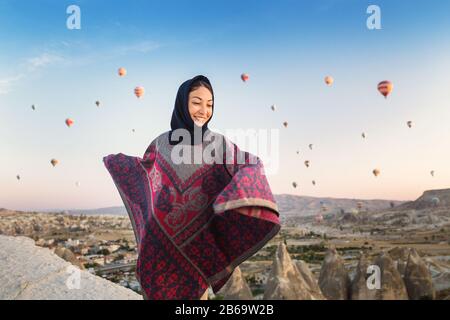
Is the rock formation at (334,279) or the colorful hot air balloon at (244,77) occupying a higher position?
the colorful hot air balloon at (244,77)

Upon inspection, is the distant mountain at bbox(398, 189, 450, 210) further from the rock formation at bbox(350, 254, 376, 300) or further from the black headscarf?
the black headscarf

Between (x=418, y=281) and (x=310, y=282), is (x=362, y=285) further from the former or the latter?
(x=418, y=281)

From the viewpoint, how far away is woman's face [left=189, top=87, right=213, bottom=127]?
405cm

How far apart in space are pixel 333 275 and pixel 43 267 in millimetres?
12900

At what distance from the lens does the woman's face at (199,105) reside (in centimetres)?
405

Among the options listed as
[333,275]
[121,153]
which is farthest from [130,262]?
[121,153]

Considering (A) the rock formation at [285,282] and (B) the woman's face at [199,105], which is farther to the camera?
(A) the rock formation at [285,282]

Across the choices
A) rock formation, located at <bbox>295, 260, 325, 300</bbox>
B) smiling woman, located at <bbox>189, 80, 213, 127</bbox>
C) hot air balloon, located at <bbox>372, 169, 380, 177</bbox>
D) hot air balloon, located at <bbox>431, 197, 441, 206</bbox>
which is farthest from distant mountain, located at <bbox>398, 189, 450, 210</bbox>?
smiling woman, located at <bbox>189, 80, 213, 127</bbox>

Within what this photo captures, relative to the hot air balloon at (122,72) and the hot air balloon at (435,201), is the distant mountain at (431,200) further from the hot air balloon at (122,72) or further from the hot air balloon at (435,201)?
the hot air balloon at (122,72)

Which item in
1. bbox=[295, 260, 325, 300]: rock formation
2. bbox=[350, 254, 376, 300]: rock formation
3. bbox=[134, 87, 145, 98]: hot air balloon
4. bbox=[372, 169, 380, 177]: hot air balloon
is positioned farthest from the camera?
bbox=[372, 169, 380, 177]: hot air balloon

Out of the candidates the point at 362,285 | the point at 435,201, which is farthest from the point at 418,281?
the point at 435,201

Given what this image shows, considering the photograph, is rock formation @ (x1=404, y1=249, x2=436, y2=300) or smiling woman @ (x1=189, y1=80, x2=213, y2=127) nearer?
smiling woman @ (x1=189, y1=80, x2=213, y2=127)

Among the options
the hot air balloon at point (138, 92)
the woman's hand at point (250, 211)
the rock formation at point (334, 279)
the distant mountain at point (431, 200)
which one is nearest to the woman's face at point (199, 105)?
the woman's hand at point (250, 211)

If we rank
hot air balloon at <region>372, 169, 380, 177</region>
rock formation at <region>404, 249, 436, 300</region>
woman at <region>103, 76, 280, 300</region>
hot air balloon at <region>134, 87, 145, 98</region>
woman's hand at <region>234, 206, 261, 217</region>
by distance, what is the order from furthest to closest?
hot air balloon at <region>372, 169, 380, 177</region> → hot air balloon at <region>134, 87, 145, 98</region> → rock formation at <region>404, 249, 436, 300</region> → woman at <region>103, 76, 280, 300</region> → woman's hand at <region>234, 206, 261, 217</region>
